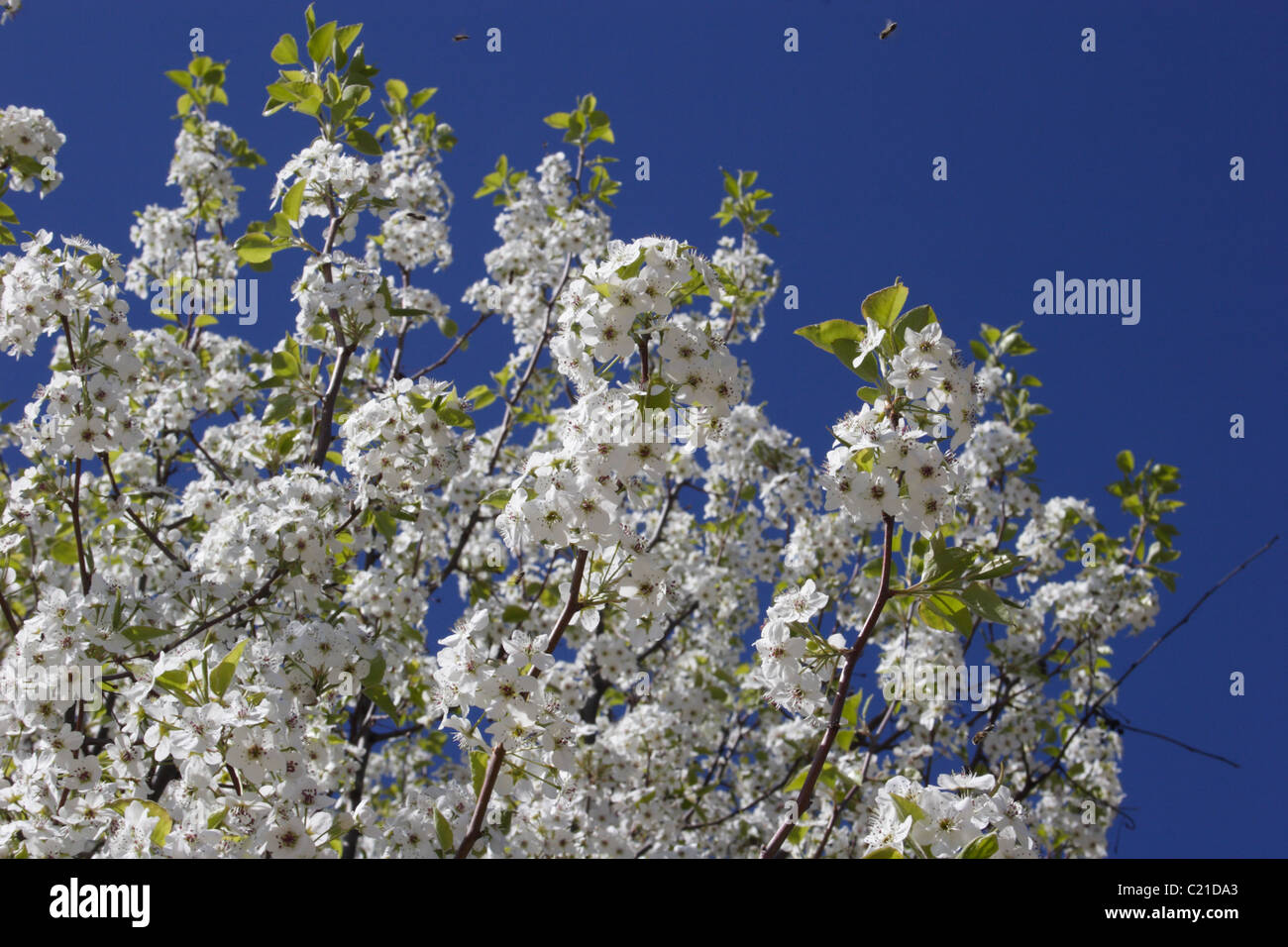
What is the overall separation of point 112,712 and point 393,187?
4.65 metres

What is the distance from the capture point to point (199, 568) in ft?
14.6

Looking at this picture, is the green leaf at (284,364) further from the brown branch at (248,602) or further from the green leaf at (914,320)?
the green leaf at (914,320)

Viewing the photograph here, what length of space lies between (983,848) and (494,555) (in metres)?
3.98

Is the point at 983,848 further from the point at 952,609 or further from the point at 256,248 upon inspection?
the point at 256,248

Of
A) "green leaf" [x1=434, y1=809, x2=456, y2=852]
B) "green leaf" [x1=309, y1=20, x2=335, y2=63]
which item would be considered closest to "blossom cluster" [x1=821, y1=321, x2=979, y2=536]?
"green leaf" [x1=434, y1=809, x2=456, y2=852]

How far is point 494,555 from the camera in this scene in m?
5.82

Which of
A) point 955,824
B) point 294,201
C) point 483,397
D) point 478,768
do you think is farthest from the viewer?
point 483,397

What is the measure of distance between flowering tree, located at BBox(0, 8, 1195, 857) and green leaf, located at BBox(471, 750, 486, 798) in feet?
0.03

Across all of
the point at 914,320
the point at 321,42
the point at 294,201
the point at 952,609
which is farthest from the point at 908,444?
the point at 321,42

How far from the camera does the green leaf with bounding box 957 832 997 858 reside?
228 cm

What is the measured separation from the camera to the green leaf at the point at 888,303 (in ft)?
9.18

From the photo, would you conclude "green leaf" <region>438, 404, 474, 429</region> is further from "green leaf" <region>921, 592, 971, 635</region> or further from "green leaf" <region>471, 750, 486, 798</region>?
"green leaf" <region>921, 592, 971, 635</region>

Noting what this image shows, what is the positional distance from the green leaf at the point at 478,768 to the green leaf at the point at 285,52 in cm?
413
